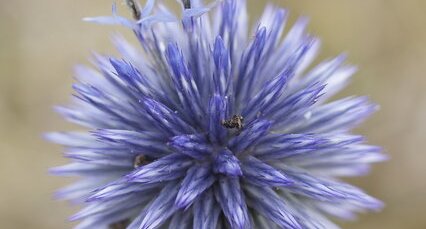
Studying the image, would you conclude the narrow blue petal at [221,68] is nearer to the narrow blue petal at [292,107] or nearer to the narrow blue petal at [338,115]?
the narrow blue petal at [292,107]

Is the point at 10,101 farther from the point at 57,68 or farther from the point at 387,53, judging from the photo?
the point at 387,53

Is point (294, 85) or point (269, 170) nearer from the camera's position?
point (269, 170)

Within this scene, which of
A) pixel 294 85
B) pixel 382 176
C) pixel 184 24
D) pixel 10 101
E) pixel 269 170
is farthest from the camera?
pixel 10 101

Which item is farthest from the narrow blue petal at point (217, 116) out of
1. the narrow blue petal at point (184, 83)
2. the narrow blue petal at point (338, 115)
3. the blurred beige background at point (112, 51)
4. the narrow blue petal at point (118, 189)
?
the blurred beige background at point (112, 51)

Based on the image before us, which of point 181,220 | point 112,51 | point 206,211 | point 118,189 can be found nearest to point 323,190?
point 206,211

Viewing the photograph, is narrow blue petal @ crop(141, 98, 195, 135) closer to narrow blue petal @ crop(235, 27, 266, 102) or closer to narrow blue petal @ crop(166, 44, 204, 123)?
narrow blue petal @ crop(166, 44, 204, 123)

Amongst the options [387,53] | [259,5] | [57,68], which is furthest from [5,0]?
[387,53]

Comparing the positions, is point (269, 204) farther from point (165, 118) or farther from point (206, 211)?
point (165, 118)
